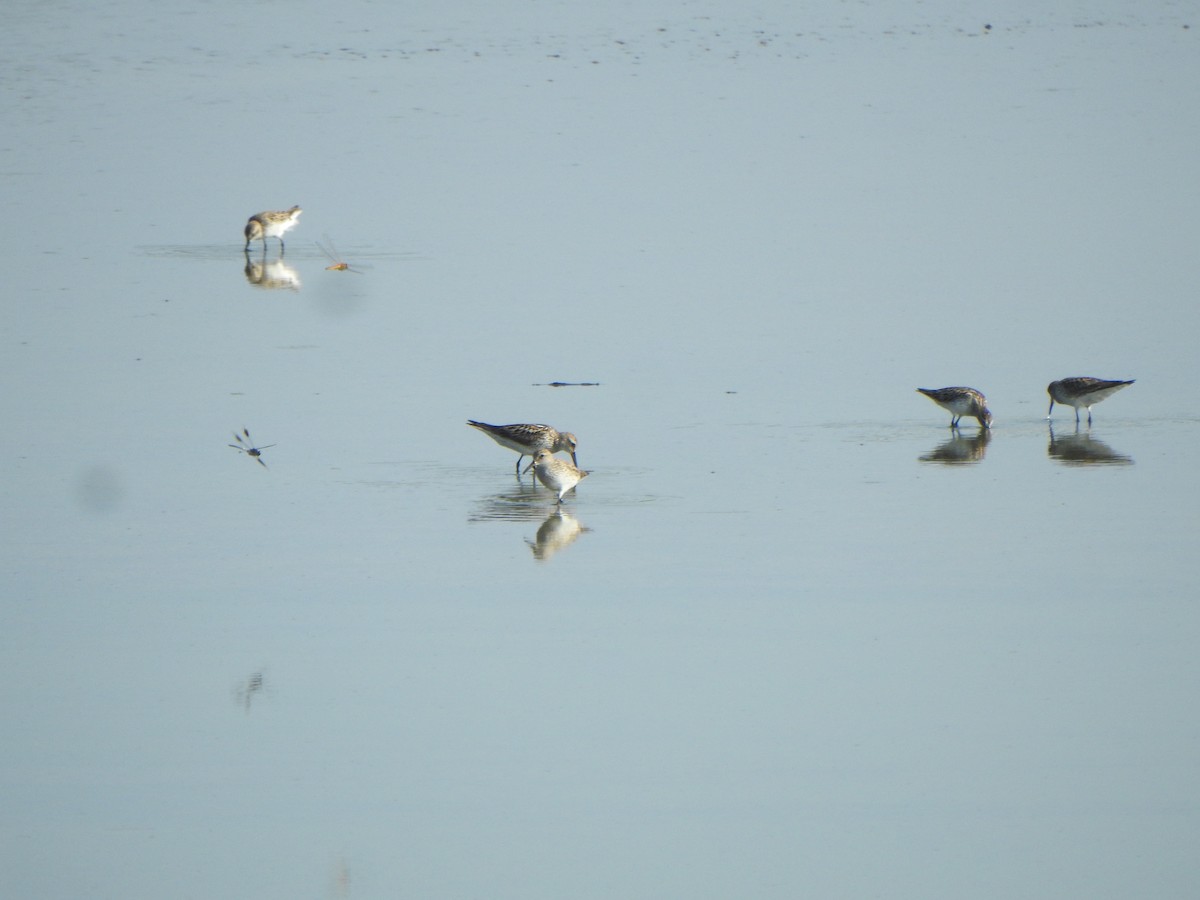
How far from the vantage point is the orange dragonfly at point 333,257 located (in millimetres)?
20812

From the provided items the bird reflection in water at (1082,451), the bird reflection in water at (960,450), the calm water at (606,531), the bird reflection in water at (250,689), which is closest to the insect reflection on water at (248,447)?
the calm water at (606,531)

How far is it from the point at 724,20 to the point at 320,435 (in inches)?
1383

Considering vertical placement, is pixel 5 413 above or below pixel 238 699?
above

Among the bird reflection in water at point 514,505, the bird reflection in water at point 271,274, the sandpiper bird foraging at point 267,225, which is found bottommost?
the bird reflection in water at point 514,505

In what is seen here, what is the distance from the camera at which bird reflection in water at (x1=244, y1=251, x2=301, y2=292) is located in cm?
2088

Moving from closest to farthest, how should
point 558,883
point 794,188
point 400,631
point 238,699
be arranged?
point 558,883, point 238,699, point 400,631, point 794,188

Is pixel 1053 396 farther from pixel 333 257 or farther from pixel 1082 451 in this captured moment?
pixel 333 257

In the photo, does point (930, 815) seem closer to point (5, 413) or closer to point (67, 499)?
point (67, 499)

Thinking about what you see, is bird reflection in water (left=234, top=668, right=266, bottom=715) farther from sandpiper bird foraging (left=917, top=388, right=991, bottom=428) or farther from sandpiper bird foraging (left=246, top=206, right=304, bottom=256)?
sandpiper bird foraging (left=246, top=206, right=304, bottom=256)

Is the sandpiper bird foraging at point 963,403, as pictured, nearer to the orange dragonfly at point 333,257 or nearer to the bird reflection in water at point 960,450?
the bird reflection in water at point 960,450

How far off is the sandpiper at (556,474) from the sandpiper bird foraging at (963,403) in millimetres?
3613

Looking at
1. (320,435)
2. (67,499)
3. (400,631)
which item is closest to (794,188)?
(320,435)

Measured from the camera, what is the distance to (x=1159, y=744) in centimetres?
741

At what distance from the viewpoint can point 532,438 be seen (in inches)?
495
